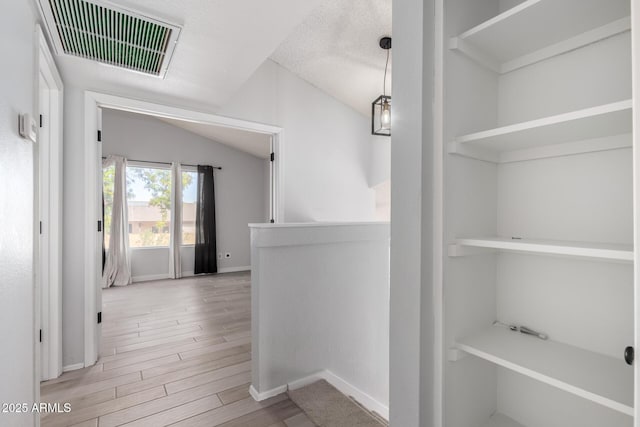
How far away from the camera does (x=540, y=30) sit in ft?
3.19

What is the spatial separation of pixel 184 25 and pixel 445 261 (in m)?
1.79

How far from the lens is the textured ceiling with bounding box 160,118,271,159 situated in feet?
17.2

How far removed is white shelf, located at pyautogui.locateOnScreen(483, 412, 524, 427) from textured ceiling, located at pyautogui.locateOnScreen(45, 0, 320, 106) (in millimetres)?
2057

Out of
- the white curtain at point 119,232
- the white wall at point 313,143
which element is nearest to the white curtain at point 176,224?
the white curtain at point 119,232

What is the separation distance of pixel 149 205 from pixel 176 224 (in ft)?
1.91

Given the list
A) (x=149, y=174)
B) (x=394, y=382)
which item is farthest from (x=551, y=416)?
(x=149, y=174)

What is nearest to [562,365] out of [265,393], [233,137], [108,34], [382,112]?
[265,393]

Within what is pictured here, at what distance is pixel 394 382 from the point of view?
1.12 m

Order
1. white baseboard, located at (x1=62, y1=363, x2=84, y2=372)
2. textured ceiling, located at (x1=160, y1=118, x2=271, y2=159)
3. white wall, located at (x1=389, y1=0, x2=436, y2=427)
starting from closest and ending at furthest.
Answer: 1. white wall, located at (x1=389, y1=0, x2=436, y2=427)
2. white baseboard, located at (x1=62, y1=363, x2=84, y2=372)
3. textured ceiling, located at (x1=160, y1=118, x2=271, y2=159)

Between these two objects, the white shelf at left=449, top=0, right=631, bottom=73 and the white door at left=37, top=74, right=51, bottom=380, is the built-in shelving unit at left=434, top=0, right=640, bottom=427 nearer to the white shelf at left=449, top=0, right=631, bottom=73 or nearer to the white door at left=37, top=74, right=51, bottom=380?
the white shelf at left=449, top=0, right=631, bottom=73

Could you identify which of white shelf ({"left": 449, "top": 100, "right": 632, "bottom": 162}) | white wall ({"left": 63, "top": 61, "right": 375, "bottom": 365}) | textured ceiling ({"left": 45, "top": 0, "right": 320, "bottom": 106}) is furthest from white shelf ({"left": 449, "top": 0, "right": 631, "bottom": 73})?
white wall ({"left": 63, "top": 61, "right": 375, "bottom": 365})

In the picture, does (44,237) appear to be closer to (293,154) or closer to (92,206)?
(92,206)

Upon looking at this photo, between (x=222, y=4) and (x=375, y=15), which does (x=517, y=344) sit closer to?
(x=222, y=4)

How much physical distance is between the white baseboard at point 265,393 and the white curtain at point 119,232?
4.18 metres
